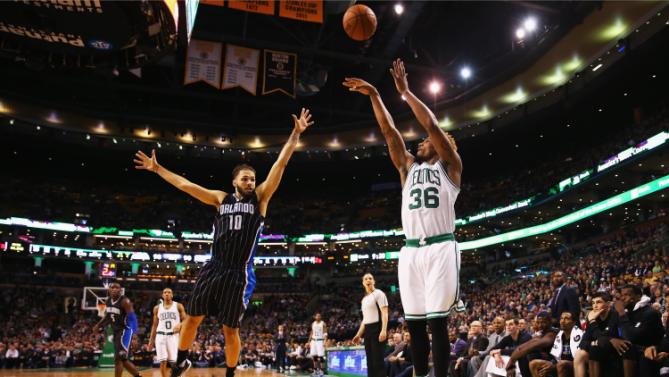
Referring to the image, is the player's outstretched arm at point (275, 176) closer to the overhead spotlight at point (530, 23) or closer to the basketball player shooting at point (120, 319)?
the basketball player shooting at point (120, 319)

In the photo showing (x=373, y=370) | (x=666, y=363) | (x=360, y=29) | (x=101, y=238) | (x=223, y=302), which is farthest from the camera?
(x=101, y=238)

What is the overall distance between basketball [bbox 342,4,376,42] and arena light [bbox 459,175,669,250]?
20.0m

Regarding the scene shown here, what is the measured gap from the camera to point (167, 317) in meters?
10.1

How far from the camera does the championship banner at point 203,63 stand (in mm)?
21016

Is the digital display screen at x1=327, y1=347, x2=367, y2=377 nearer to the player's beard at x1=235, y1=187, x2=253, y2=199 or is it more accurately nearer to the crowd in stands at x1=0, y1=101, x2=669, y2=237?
the player's beard at x1=235, y1=187, x2=253, y2=199

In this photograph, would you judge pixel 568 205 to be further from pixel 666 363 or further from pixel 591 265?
pixel 666 363

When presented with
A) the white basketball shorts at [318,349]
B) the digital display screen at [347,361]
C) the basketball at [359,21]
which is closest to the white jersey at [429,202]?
the basketball at [359,21]

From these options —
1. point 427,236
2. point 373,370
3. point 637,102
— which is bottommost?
point 373,370

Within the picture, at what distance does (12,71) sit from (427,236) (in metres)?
32.7

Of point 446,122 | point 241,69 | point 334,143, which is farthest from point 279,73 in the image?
point 334,143

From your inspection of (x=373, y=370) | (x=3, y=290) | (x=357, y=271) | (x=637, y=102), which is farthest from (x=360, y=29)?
(x=357, y=271)

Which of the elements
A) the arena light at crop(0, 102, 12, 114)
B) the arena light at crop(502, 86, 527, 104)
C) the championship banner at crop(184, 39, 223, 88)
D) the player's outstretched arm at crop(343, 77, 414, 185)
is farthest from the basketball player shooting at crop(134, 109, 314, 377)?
the arena light at crop(0, 102, 12, 114)

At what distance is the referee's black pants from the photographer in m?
8.27

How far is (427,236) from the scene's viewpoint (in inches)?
168
